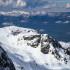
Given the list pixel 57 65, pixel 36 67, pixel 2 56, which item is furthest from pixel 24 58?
pixel 2 56

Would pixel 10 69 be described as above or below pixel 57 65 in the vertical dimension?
above

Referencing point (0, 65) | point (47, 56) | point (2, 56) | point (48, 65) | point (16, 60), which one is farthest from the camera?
point (47, 56)

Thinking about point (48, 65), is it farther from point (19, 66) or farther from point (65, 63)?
point (19, 66)

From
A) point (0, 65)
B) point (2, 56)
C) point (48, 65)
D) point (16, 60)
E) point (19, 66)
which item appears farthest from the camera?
point (48, 65)

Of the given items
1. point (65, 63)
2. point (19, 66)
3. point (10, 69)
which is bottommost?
point (65, 63)

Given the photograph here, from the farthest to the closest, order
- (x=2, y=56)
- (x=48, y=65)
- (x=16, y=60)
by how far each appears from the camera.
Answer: (x=48, y=65) → (x=16, y=60) → (x=2, y=56)

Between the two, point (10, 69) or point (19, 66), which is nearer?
point (10, 69)

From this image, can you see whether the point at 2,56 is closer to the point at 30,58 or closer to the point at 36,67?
the point at 36,67

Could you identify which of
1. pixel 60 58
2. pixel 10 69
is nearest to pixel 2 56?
pixel 10 69

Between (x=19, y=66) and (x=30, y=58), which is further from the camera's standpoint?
(x=30, y=58)
